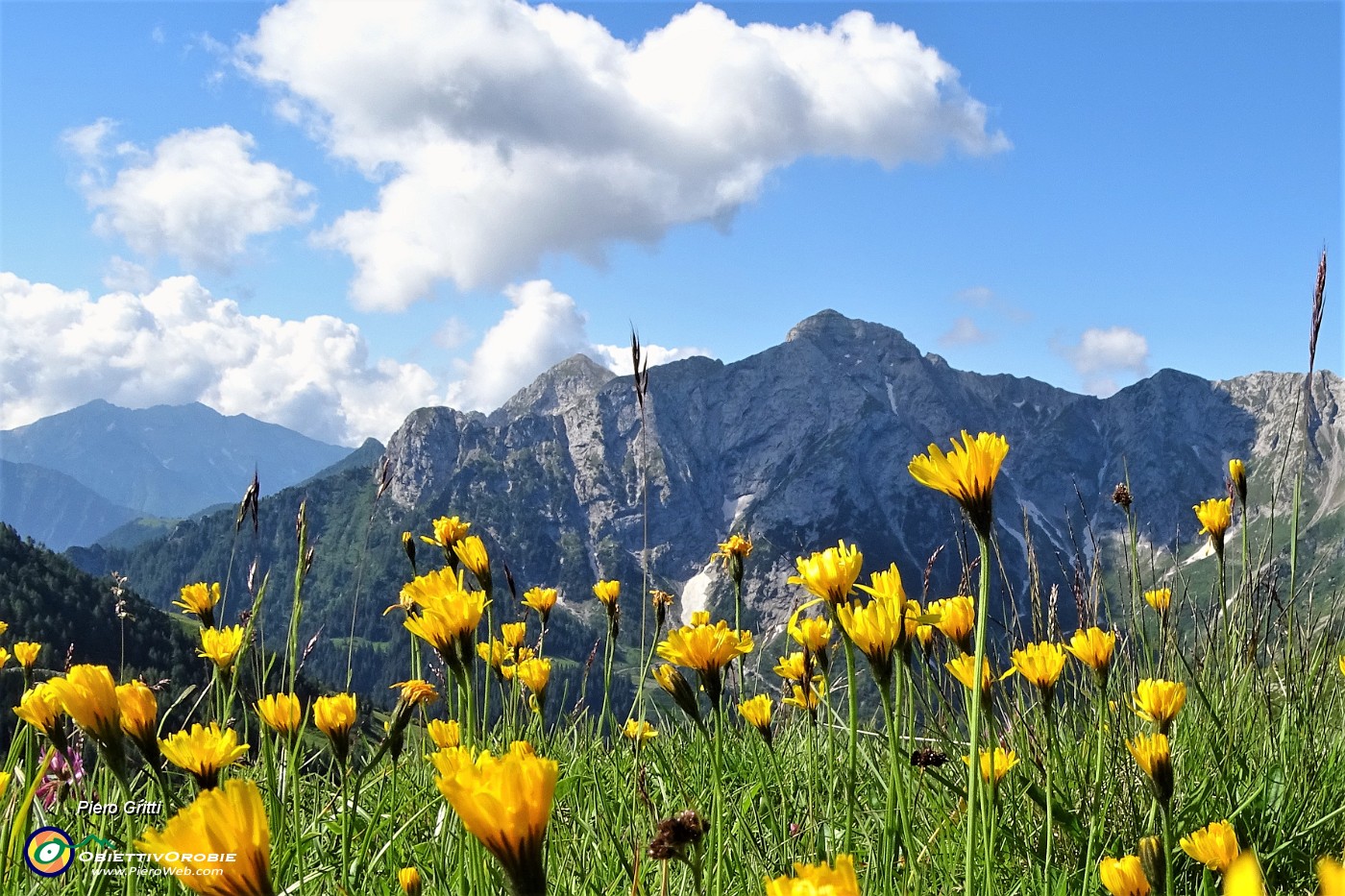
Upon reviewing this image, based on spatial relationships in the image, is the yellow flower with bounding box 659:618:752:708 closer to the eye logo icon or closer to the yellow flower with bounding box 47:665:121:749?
the yellow flower with bounding box 47:665:121:749

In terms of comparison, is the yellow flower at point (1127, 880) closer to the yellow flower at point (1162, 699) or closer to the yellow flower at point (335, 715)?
the yellow flower at point (1162, 699)

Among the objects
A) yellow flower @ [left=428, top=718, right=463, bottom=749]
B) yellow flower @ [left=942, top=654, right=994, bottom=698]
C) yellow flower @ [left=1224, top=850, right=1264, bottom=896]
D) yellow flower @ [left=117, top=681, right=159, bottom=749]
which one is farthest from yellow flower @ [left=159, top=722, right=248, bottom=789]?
yellow flower @ [left=1224, top=850, right=1264, bottom=896]

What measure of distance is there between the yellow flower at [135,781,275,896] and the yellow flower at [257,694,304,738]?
5.86ft

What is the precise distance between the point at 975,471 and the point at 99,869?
91.8 inches

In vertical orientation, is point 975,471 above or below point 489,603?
above

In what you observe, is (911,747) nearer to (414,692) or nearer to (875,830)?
(875,830)

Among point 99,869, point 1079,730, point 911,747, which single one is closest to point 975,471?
point 911,747

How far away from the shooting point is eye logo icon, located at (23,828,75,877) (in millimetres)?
2414

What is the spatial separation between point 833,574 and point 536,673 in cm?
243

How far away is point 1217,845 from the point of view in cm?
192

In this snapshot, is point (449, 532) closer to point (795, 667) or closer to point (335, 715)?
point (335, 715)

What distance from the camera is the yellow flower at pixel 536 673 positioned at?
3.97 metres

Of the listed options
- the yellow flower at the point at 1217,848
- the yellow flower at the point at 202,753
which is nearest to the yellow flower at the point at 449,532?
the yellow flower at the point at 202,753

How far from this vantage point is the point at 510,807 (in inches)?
42.2
